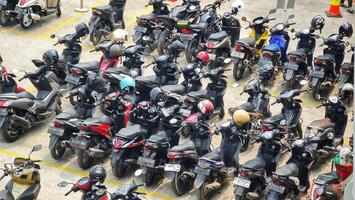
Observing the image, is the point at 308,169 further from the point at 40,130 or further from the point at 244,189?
the point at 40,130

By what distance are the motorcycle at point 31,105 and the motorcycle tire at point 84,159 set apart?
5.33 feet

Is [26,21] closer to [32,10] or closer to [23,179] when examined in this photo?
[32,10]

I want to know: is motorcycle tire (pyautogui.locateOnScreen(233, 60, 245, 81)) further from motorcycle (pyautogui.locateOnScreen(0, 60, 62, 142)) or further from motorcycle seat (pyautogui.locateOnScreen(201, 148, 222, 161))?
motorcycle seat (pyautogui.locateOnScreen(201, 148, 222, 161))

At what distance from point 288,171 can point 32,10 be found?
1049cm

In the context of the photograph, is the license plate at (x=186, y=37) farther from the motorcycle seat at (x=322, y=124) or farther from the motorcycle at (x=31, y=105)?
the motorcycle seat at (x=322, y=124)

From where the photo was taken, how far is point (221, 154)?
15102mm

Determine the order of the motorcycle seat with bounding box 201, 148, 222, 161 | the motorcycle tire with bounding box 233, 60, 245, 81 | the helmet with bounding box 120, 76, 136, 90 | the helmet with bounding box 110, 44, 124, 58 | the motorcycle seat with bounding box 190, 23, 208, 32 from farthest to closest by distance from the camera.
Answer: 1. the motorcycle seat with bounding box 190, 23, 208, 32
2. the motorcycle tire with bounding box 233, 60, 245, 81
3. the helmet with bounding box 110, 44, 124, 58
4. the helmet with bounding box 120, 76, 136, 90
5. the motorcycle seat with bounding box 201, 148, 222, 161

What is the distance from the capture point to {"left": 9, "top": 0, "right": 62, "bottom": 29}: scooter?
857 inches

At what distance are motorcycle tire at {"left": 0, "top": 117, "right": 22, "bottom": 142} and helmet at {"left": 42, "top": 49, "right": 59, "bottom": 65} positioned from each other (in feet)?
6.90

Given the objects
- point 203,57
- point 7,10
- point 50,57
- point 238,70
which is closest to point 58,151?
point 50,57

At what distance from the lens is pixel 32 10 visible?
22.2 m

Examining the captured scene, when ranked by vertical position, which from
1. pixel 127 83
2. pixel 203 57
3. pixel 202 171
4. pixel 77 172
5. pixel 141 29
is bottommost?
pixel 77 172

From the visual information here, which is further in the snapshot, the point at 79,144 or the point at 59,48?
the point at 59,48

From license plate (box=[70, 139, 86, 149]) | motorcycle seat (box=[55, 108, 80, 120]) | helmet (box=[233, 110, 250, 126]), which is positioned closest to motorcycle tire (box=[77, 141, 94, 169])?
license plate (box=[70, 139, 86, 149])
